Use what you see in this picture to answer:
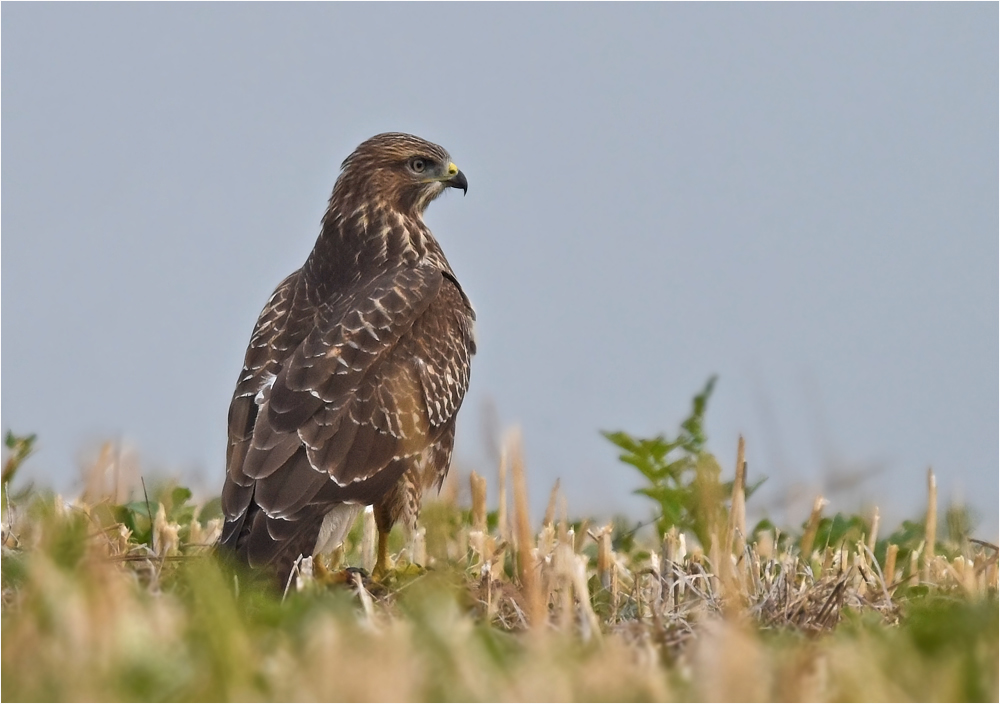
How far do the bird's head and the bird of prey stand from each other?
10 mm

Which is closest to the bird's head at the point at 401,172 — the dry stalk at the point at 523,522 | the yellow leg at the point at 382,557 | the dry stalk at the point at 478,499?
the dry stalk at the point at 478,499

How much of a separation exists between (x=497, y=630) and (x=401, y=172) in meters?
4.10

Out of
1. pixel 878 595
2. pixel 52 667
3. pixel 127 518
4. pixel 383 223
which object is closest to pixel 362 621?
pixel 52 667

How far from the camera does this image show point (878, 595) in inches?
189

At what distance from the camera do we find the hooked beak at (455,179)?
7.60 meters

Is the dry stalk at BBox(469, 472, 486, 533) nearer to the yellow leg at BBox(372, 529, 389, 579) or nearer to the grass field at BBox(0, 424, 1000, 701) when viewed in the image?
the yellow leg at BBox(372, 529, 389, 579)

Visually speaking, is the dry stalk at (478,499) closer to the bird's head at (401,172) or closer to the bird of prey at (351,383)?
the bird of prey at (351,383)

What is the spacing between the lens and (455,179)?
7.60 metres

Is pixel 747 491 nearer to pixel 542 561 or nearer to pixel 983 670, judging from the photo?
pixel 542 561

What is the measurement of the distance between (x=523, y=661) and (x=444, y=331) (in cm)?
368

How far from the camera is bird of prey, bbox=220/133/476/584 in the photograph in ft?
18.3

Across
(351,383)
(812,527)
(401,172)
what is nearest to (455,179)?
(401,172)

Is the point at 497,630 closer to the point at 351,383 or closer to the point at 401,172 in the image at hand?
the point at 351,383

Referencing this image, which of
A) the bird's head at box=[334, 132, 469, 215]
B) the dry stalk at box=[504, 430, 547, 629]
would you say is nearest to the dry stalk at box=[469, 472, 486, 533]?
the bird's head at box=[334, 132, 469, 215]
